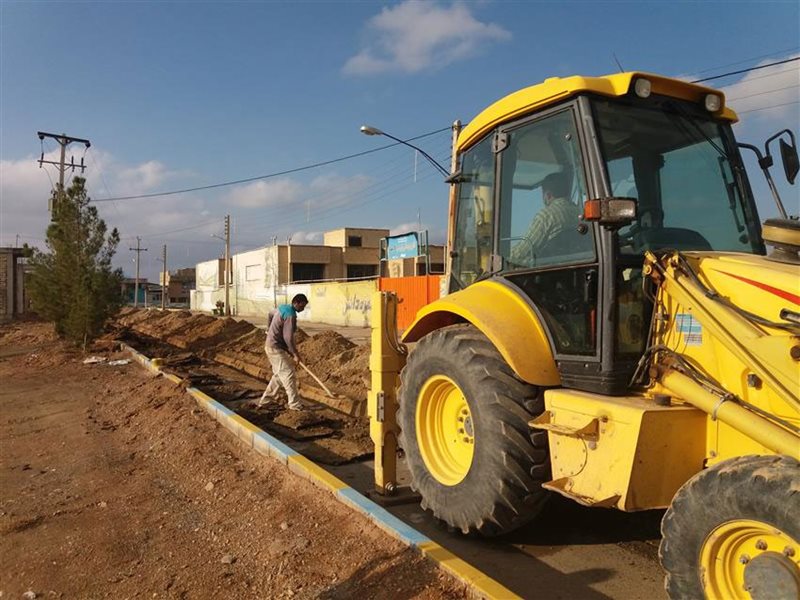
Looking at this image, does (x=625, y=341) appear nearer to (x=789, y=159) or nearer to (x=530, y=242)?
(x=530, y=242)

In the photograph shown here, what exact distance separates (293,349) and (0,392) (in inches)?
249

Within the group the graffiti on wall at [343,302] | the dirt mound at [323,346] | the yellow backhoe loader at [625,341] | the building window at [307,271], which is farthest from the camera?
the building window at [307,271]

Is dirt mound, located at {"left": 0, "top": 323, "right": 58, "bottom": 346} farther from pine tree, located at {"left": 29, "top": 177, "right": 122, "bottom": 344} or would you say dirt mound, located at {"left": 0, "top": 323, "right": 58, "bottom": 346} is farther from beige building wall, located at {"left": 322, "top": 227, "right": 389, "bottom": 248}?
beige building wall, located at {"left": 322, "top": 227, "right": 389, "bottom": 248}

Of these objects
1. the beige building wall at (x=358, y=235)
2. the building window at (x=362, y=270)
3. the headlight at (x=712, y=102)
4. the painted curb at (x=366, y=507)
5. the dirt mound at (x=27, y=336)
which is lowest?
the dirt mound at (x=27, y=336)

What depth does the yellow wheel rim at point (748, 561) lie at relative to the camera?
7.49 feet

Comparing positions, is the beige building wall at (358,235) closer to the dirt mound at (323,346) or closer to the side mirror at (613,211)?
the dirt mound at (323,346)

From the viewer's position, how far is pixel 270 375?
1238cm

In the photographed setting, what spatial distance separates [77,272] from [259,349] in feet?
17.0

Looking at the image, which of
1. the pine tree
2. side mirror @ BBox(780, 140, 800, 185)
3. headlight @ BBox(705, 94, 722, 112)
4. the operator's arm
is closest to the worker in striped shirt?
the operator's arm

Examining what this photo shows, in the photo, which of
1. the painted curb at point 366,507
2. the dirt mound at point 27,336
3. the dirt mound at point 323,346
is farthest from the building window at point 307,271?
the painted curb at point 366,507

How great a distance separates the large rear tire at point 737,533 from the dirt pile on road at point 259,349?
204 inches

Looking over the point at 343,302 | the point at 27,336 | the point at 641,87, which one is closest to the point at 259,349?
the point at 27,336

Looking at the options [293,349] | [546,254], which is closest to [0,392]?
[293,349]

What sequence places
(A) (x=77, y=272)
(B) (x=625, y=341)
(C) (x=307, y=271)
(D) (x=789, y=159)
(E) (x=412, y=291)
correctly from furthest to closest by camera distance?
(C) (x=307, y=271) → (E) (x=412, y=291) → (A) (x=77, y=272) → (D) (x=789, y=159) → (B) (x=625, y=341)
